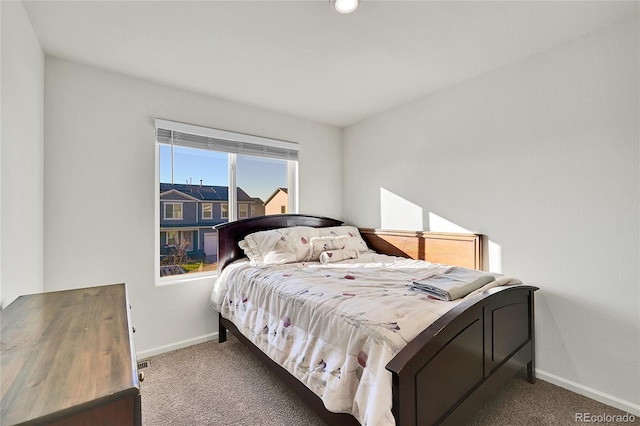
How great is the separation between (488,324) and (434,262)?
1.19 m

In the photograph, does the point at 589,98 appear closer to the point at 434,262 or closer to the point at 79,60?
the point at 434,262

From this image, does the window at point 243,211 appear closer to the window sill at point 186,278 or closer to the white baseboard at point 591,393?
the window sill at point 186,278

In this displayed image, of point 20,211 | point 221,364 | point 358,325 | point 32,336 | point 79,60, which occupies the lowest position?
point 221,364

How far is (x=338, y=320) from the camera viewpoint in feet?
4.79

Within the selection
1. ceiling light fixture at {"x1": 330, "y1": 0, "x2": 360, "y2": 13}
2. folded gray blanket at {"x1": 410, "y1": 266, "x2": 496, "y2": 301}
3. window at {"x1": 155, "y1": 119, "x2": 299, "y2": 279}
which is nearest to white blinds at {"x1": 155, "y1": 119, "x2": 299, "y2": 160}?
window at {"x1": 155, "y1": 119, "x2": 299, "y2": 279}

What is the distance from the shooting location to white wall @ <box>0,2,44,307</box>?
1.41 meters

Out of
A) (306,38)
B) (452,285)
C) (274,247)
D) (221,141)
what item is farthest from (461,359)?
(221,141)

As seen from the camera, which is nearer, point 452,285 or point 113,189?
point 452,285

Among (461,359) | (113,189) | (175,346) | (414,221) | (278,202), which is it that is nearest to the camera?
(461,359)

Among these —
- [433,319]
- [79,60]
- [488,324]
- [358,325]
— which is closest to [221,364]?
[358,325]

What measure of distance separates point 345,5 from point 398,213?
2118 mm

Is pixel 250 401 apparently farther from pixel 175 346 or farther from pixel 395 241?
pixel 395 241

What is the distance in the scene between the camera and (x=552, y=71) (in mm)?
2135

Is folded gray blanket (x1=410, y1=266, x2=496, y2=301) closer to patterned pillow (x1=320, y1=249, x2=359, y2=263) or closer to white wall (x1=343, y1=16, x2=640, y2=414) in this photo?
white wall (x1=343, y1=16, x2=640, y2=414)
